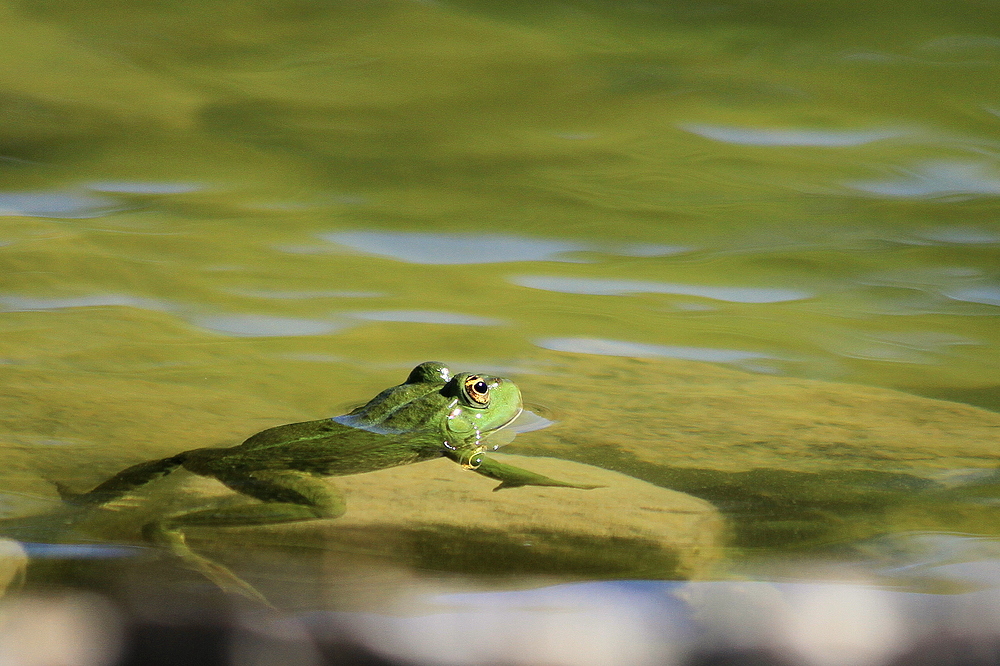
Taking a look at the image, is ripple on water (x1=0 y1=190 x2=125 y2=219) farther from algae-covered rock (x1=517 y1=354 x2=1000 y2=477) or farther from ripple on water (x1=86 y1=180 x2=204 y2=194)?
algae-covered rock (x1=517 y1=354 x2=1000 y2=477)

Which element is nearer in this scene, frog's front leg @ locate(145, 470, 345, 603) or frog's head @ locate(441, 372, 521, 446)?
frog's front leg @ locate(145, 470, 345, 603)

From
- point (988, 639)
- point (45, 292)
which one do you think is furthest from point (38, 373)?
point (988, 639)

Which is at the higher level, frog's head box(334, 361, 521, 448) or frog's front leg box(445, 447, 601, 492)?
frog's head box(334, 361, 521, 448)

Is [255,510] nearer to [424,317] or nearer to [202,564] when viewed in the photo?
[202,564]

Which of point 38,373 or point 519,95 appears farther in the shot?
point 519,95

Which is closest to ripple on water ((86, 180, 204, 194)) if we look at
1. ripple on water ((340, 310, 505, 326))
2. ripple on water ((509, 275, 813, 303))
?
ripple on water ((340, 310, 505, 326))

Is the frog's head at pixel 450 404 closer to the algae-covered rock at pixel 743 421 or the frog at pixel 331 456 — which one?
the frog at pixel 331 456

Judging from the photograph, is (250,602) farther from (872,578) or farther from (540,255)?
(540,255)
